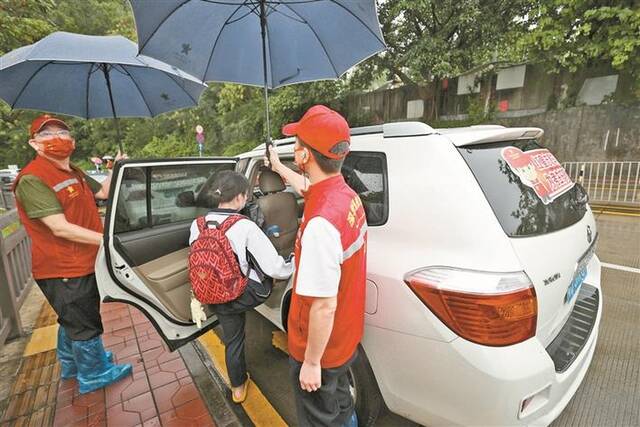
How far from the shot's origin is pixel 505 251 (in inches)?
56.7

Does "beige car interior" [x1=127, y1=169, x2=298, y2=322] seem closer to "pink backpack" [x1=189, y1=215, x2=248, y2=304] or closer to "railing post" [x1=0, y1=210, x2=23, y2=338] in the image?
"pink backpack" [x1=189, y1=215, x2=248, y2=304]

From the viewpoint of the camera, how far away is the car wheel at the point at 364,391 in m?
1.83

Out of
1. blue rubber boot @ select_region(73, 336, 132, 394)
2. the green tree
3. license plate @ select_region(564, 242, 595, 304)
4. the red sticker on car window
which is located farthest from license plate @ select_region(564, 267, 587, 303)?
the green tree

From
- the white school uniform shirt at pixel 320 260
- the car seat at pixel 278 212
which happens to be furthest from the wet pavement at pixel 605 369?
the white school uniform shirt at pixel 320 260

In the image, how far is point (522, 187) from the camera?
1.71 meters

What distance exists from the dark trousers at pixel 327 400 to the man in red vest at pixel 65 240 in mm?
1678

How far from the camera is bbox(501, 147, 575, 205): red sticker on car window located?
1.76 metres

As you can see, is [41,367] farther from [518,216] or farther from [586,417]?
[586,417]

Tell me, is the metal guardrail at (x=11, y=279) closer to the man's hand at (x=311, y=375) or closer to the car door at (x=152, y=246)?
the car door at (x=152, y=246)

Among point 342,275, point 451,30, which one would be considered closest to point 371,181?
point 342,275

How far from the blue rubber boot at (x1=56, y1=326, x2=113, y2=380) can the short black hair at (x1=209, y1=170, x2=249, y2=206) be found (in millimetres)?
1730

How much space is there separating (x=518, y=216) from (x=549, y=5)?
11098mm

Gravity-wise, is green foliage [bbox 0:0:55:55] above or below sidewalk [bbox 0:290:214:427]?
above

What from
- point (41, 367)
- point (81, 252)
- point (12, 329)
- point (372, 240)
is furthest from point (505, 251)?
point (12, 329)
